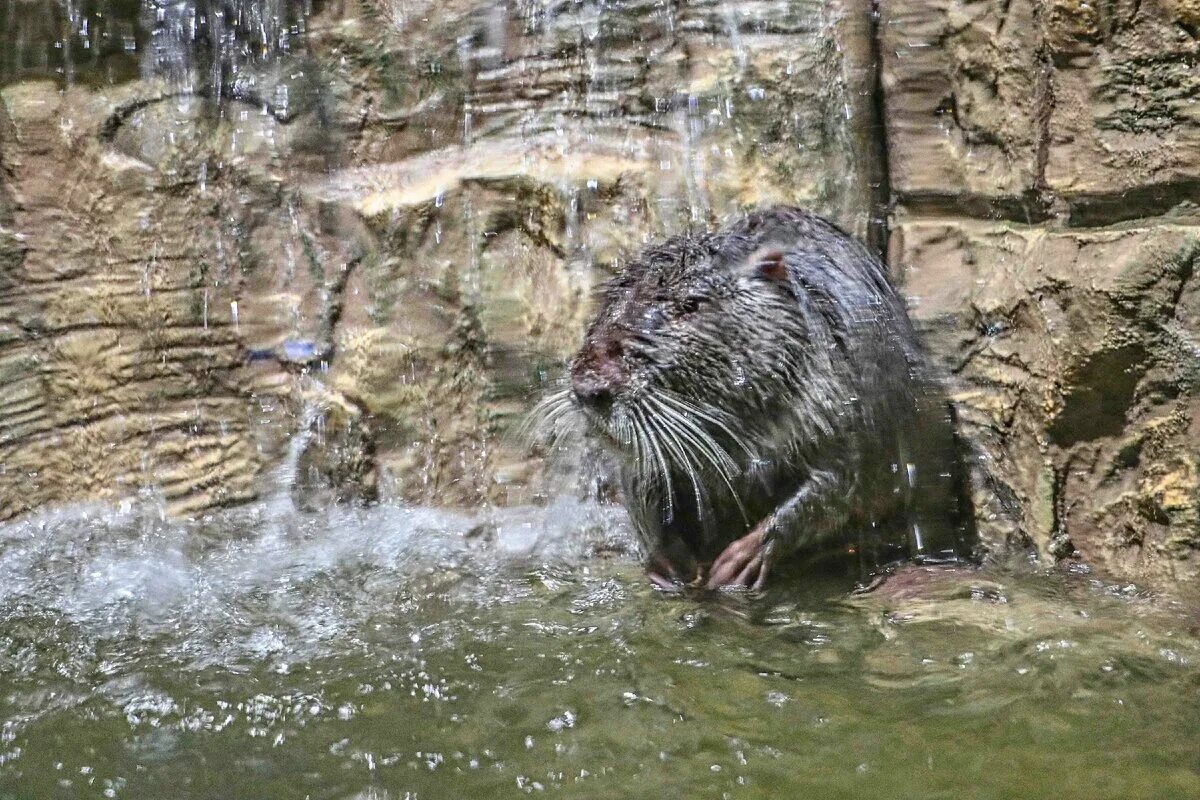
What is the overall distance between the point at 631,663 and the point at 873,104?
6.63 feet

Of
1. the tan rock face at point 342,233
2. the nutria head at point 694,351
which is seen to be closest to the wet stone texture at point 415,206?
the tan rock face at point 342,233

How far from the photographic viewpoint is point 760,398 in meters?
3.04

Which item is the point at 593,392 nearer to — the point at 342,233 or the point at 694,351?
the point at 694,351

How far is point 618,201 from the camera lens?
372cm

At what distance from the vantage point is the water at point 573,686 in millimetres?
1969

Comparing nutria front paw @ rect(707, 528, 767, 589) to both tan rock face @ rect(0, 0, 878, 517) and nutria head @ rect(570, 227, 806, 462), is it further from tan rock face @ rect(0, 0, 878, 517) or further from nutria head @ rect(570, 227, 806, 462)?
tan rock face @ rect(0, 0, 878, 517)

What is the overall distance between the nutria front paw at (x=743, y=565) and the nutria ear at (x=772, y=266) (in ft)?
2.19

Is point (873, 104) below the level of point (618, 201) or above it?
above

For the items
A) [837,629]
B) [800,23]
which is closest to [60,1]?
[800,23]

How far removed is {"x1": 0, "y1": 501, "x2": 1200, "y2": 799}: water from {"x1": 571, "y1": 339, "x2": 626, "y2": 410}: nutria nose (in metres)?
0.52

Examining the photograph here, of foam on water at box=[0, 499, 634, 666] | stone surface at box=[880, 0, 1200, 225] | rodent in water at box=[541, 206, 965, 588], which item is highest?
stone surface at box=[880, 0, 1200, 225]

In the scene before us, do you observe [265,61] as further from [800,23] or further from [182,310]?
[800,23]

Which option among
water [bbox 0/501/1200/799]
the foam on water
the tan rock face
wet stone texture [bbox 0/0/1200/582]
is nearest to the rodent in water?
water [bbox 0/501/1200/799]

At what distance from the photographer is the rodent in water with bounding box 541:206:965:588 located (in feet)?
9.73
